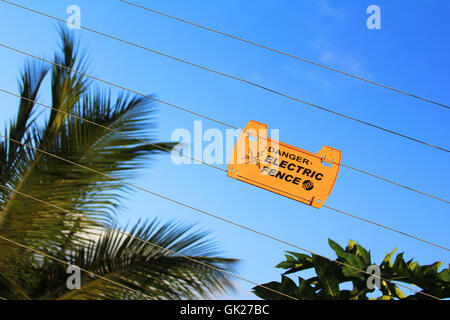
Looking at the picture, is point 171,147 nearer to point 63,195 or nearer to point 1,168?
point 63,195

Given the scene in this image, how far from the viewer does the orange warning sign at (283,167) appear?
3.22 m

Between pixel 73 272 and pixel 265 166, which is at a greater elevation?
pixel 265 166

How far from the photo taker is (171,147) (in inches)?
174

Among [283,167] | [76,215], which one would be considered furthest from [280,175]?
[76,215]

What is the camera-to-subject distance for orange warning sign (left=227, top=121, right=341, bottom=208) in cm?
322

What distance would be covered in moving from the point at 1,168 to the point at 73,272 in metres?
1.41

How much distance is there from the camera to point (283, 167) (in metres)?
3.25

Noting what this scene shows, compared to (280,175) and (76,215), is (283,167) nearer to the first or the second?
(280,175)
